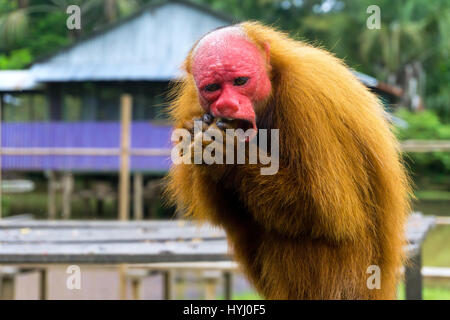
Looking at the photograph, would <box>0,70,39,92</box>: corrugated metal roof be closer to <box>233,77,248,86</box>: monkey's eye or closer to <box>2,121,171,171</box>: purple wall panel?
<box>2,121,171,171</box>: purple wall panel

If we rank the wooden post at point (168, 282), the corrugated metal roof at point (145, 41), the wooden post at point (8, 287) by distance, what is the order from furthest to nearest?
the corrugated metal roof at point (145, 41)
the wooden post at point (168, 282)
the wooden post at point (8, 287)

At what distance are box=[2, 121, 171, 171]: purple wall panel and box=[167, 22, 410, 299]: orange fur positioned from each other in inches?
488

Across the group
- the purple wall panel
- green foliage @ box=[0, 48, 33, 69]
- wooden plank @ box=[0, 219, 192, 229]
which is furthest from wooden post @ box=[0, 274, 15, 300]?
green foliage @ box=[0, 48, 33, 69]

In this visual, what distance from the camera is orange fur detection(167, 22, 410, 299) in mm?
2338

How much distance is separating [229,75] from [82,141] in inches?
550

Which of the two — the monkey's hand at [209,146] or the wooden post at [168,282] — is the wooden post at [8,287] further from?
the monkey's hand at [209,146]

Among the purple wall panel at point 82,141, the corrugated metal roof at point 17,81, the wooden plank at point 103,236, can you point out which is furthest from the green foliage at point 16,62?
the wooden plank at point 103,236

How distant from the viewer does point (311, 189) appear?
232 cm

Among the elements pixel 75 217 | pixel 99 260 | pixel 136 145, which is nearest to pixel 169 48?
pixel 136 145

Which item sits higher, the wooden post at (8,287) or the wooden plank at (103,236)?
the wooden plank at (103,236)

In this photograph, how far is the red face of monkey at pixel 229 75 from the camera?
227cm

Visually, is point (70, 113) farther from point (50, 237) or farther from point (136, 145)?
point (50, 237)

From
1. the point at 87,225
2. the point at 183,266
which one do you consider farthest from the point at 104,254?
the point at 183,266

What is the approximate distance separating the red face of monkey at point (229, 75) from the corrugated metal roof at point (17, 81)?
12237mm
